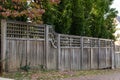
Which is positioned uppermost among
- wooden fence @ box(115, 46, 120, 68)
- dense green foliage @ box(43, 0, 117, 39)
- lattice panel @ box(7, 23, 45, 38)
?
dense green foliage @ box(43, 0, 117, 39)

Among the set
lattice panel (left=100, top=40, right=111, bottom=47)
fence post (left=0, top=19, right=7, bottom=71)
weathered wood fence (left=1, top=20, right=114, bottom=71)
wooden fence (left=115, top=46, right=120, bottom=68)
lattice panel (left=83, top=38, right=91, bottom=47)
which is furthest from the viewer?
wooden fence (left=115, top=46, right=120, bottom=68)

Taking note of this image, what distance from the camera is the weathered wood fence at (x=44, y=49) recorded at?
13531mm

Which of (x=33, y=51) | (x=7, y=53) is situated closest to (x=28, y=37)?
(x=33, y=51)

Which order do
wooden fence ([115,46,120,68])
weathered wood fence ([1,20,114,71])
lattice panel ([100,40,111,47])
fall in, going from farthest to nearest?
1. wooden fence ([115,46,120,68])
2. lattice panel ([100,40,111,47])
3. weathered wood fence ([1,20,114,71])

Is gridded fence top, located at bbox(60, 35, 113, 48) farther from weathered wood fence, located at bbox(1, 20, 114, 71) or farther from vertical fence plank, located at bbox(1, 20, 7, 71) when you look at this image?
vertical fence plank, located at bbox(1, 20, 7, 71)

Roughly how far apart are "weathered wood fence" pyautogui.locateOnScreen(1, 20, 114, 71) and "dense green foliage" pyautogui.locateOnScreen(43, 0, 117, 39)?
3.25 feet

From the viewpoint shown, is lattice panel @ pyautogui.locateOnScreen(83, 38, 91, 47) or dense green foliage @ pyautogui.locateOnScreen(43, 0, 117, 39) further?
lattice panel @ pyautogui.locateOnScreen(83, 38, 91, 47)

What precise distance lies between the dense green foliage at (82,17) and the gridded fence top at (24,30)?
1658mm

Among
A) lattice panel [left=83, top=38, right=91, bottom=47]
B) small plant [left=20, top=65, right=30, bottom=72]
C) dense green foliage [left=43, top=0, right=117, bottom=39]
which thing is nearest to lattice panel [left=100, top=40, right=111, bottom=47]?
dense green foliage [left=43, top=0, right=117, bottom=39]

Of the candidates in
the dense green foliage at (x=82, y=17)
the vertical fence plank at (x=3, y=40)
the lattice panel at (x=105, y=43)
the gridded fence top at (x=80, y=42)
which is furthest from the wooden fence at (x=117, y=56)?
the vertical fence plank at (x=3, y=40)

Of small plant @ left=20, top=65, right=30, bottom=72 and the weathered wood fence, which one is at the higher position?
the weathered wood fence

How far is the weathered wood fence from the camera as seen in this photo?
1353 centimetres

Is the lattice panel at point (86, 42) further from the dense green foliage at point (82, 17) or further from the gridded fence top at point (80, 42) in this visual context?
the dense green foliage at point (82, 17)

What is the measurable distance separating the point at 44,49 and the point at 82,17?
4926 mm
